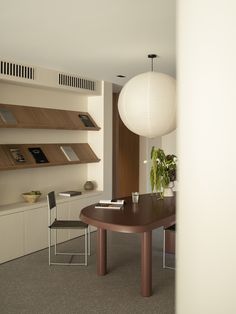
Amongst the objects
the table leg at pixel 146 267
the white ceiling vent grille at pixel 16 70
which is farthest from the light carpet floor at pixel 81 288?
the white ceiling vent grille at pixel 16 70

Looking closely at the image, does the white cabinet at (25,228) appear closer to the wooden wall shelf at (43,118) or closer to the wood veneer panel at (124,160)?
→ the wooden wall shelf at (43,118)

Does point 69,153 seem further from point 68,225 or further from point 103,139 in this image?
point 68,225

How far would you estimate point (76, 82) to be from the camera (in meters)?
4.85

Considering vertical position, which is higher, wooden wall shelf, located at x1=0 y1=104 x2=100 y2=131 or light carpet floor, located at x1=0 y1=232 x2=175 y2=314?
wooden wall shelf, located at x1=0 y1=104 x2=100 y2=131

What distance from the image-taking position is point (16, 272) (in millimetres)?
3516

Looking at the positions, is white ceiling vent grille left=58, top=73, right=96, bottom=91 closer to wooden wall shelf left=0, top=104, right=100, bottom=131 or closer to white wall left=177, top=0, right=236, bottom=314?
wooden wall shelf left=0, top=104, right=100, bottom=131

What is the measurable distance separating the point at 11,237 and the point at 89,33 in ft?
8.05

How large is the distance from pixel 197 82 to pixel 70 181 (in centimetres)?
450

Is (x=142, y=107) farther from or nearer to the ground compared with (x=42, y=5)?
nearer to the ground

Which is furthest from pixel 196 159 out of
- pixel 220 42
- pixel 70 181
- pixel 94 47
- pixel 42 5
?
pixel 70 181

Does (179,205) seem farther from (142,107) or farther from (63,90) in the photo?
(63,90)

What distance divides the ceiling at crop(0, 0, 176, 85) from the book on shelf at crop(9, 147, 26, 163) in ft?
3.70

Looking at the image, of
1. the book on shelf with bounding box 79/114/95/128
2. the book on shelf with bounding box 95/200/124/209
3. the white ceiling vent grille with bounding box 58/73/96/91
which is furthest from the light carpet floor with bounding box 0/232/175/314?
the white ceiling vent grille with bounding box 58/73/96/91

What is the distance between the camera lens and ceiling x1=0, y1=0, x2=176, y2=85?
7.75ft
